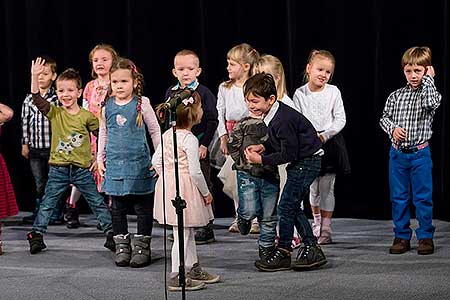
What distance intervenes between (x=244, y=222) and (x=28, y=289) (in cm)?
128

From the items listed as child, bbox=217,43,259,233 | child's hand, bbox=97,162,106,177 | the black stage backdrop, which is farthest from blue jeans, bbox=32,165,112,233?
the black stage backdrop

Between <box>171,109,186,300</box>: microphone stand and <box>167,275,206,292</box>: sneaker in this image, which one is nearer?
<box>171,109,186,300</box>: microphone stand

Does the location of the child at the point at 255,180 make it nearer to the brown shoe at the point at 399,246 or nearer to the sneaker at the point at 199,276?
the sneaker at the point at 199,276

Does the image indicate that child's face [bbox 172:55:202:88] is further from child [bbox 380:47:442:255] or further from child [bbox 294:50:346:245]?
child [bbox 380:47:442:255]

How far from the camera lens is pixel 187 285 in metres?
5.36

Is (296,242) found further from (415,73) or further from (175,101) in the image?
(175,101)

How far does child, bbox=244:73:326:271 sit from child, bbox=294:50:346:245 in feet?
1.94

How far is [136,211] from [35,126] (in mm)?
1821

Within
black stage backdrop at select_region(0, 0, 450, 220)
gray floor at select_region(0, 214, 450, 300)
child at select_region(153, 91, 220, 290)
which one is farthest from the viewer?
black stage backdrop at select_region(0, 0, 450, 220)

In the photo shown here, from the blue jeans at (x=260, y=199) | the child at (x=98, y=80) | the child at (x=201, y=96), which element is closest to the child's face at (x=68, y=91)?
the child at (x=98, y=80)

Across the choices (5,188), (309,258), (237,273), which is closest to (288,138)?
(309,258)

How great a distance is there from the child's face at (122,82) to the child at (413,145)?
1616mm

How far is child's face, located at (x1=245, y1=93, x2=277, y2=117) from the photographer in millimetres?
5621

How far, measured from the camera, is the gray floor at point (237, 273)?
524 cm
